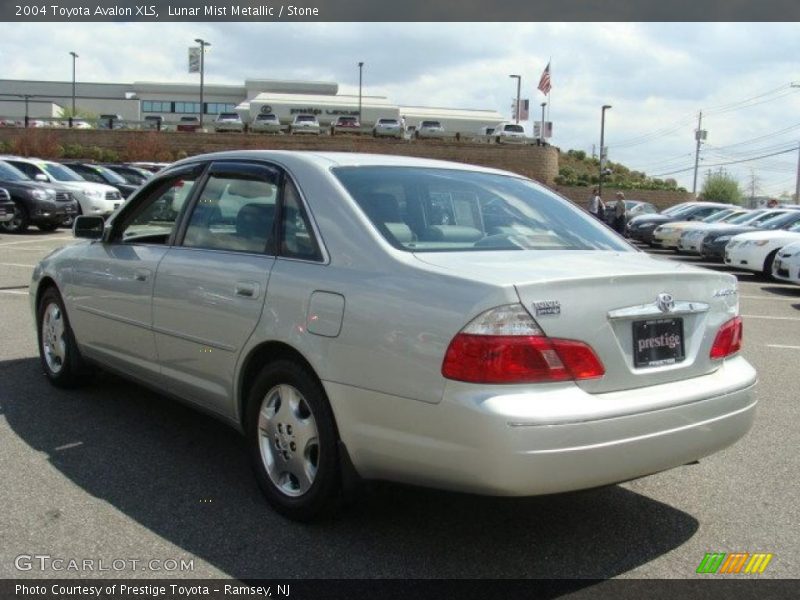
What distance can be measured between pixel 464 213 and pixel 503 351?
1.28 m

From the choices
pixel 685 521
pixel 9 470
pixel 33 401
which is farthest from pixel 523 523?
pixel 33 401

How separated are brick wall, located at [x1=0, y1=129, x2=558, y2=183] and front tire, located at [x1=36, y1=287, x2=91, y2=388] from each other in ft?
164

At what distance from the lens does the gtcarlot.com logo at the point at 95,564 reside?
327 centimetres

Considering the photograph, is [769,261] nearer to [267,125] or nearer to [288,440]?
[288,440]

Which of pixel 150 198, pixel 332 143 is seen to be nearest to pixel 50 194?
pixel 150 198

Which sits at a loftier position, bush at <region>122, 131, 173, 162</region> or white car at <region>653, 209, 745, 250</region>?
bush at <region>122, 131, 173, 162</region>

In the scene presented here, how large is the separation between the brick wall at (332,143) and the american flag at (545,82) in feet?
18.3

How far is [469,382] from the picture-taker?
305 cm

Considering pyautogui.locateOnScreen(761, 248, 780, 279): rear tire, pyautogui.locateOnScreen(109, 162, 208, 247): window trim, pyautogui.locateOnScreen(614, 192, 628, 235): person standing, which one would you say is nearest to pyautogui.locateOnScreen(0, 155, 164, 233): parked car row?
pyautogui.locateOnScreen(614, 192, 628, 235): person standing

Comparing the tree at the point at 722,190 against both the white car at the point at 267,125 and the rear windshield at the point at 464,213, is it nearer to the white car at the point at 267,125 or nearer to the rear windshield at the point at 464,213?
the white car at the point at 267,125

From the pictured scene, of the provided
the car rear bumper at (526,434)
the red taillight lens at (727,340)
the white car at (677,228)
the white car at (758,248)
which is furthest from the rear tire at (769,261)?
the car rear bumper at (526,434)

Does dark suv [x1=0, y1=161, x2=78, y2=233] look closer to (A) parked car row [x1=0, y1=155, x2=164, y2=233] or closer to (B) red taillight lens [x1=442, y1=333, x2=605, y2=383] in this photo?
(A) parked car row [x1=0, y1=155, x2=164, y2=233]

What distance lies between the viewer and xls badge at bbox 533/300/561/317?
309 centimetres

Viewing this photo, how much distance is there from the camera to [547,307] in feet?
10.2
